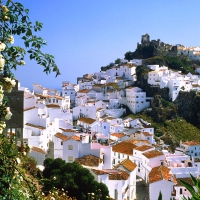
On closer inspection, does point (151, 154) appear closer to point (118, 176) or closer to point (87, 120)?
point (118, 176)

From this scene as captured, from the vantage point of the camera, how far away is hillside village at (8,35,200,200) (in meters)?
24.2

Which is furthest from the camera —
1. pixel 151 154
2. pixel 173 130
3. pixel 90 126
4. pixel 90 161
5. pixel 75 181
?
pixel 173 130

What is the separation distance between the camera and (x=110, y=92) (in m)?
59.9

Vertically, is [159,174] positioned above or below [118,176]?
below

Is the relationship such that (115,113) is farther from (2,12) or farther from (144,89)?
(2,12)

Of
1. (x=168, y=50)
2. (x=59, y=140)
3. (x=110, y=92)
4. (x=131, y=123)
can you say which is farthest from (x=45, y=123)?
(x=168, y=50)

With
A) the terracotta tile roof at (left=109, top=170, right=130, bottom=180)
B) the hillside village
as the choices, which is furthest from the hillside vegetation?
the terracotta tile roof at (left=109, top=170, right=130, bottom=180)

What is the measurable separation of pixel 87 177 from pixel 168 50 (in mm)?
66508

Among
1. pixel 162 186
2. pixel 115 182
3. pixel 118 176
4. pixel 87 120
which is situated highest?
pixel 87 120

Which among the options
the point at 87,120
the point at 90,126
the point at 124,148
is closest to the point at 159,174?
the point at 124,148

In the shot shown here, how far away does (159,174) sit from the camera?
2764cm

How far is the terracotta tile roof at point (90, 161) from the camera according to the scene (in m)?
23.4

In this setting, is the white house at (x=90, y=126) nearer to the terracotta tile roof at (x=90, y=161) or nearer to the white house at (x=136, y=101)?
the white house at (x=136, y=101)

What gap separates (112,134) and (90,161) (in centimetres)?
1943
